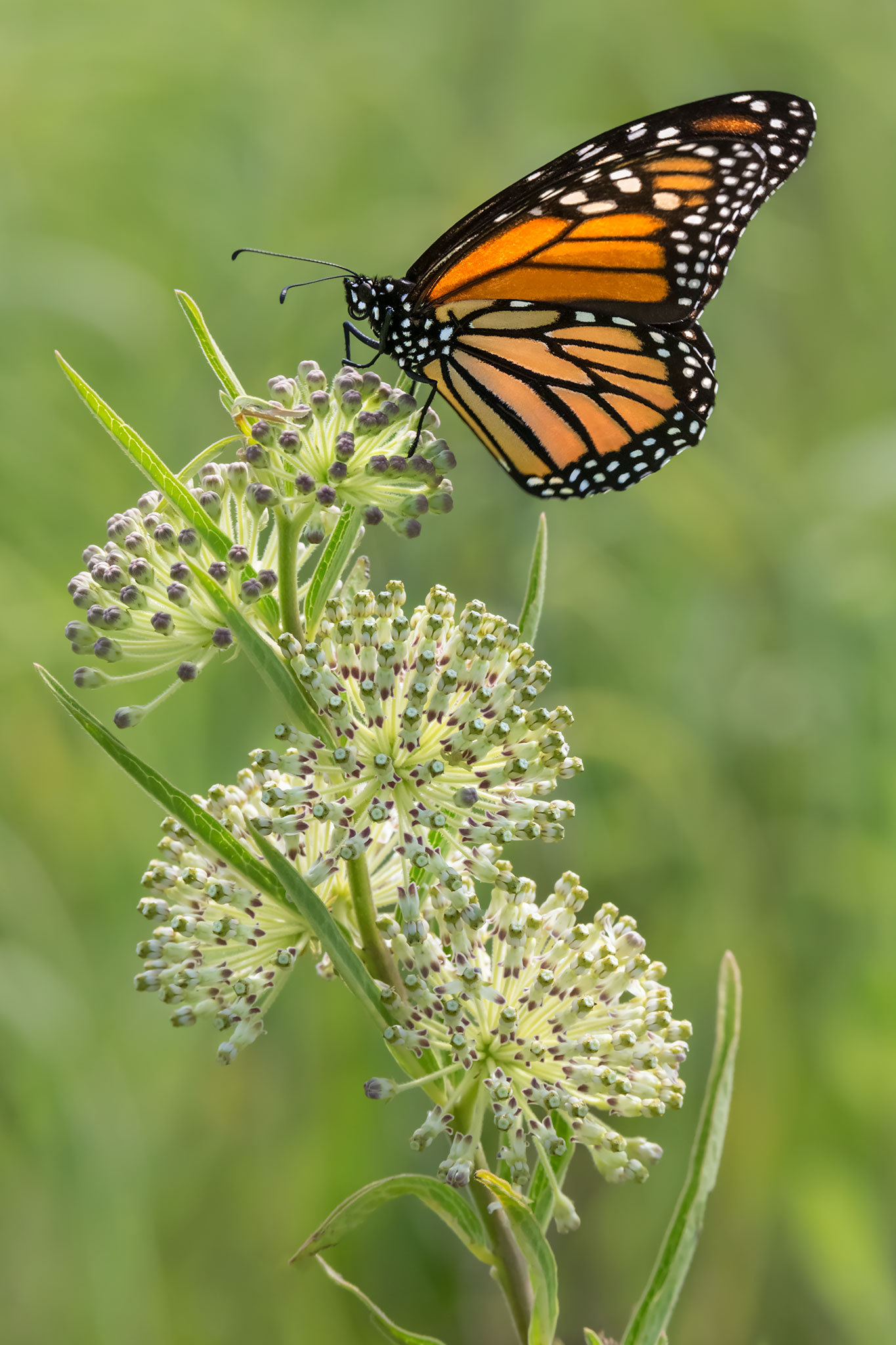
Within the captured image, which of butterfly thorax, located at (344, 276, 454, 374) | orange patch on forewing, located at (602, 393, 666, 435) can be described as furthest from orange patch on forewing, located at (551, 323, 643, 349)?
butterfly thorax, located at (344, 276, 454, 374)

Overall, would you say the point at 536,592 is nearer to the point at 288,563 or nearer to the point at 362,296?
the point at 288,563

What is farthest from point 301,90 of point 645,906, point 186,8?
point 645,906

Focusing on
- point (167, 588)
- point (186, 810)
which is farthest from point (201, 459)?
point (186, 810)

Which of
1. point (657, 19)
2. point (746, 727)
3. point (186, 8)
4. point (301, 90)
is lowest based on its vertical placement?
point (746, 727)

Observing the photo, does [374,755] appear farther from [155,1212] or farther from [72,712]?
[155,1212]

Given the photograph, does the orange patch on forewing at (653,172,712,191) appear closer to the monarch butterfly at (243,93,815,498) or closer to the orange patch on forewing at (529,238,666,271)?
the monarch butterfly at (243,93,815,498)

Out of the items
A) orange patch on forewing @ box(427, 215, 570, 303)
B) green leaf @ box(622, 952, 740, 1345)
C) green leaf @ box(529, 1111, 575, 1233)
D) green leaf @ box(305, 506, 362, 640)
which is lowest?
green leaf @ box(622, 952, 740, 1345)
